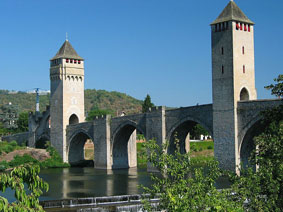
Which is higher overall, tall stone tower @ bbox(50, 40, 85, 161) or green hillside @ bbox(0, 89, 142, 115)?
green hillside @ bbox(0, 89, 142, 115)

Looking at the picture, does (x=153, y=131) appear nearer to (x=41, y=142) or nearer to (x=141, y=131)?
(x=141, y=131)

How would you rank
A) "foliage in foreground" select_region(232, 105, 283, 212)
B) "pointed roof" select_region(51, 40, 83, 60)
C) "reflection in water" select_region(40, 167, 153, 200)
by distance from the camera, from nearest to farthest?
1. "foliage in foreground" select_region(232, 105, 283, 212)
2. "reflection in water" select_region(40, 167, 153, 200)
3. "pointed roof" select_region(51, 40, 83, 60)

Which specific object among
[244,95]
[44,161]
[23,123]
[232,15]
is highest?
[232,15]

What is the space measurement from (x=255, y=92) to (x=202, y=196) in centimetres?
2756

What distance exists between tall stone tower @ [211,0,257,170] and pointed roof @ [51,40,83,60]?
88.2 ft

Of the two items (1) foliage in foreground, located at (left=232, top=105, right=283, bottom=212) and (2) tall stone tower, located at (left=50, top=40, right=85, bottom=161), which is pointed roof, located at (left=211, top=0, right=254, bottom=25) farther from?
(2) tall stone tower, located at (left=50, top=40, right=85, bottom=161)

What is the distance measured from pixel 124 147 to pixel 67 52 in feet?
50.9

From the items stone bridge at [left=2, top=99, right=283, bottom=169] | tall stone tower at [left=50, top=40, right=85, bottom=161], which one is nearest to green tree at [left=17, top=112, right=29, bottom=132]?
stone bridge at [left=2, top=99, right=283, bottom=169]

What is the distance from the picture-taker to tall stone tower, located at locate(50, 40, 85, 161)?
206 feet

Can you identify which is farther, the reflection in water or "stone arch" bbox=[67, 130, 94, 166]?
"stone arch" bbox=[67, 130, 94, 166]

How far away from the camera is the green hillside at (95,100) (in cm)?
14862

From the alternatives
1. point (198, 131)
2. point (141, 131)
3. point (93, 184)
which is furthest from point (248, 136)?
point (198, 131)

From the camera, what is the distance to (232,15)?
39.5 m

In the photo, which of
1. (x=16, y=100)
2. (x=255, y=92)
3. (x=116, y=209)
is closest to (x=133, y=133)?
(x=255, y=92)
